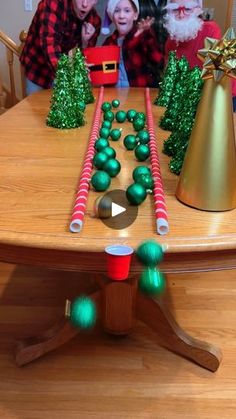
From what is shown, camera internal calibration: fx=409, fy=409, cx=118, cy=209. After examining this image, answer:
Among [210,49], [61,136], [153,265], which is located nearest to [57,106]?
[61,136]

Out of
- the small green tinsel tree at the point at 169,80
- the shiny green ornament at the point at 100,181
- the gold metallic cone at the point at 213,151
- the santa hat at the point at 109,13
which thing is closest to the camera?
the gold metallic cone at the point at 213,151

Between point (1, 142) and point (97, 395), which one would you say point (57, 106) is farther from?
point (97, 395)

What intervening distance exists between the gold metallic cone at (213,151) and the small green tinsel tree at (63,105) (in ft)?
2.10

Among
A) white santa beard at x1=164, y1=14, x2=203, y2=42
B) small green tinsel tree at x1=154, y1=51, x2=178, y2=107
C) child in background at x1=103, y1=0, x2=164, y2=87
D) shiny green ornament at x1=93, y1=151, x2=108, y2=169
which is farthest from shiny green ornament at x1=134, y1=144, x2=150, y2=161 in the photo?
child in background at x1=103, y1=0, x2=164, y2=87

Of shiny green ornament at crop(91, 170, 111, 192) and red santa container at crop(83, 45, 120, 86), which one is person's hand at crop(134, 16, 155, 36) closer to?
red santa container at crop(83, 45, 120, 86)

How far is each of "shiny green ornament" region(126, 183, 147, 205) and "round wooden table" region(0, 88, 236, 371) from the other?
0.07 ft

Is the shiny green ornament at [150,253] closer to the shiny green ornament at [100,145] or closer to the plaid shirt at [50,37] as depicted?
the shiny green ornament at [100,145]

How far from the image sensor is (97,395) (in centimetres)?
109

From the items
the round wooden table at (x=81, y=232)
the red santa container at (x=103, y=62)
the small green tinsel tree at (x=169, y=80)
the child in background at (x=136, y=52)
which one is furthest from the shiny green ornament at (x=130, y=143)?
the child in background at (x=136, y=52)

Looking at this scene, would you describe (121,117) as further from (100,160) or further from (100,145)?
(100,160)

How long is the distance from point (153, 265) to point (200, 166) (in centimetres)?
22

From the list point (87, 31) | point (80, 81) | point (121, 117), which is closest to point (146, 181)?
point (121, 117)

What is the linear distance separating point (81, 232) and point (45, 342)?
0.59 meters

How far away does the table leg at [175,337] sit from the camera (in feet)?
3.76
